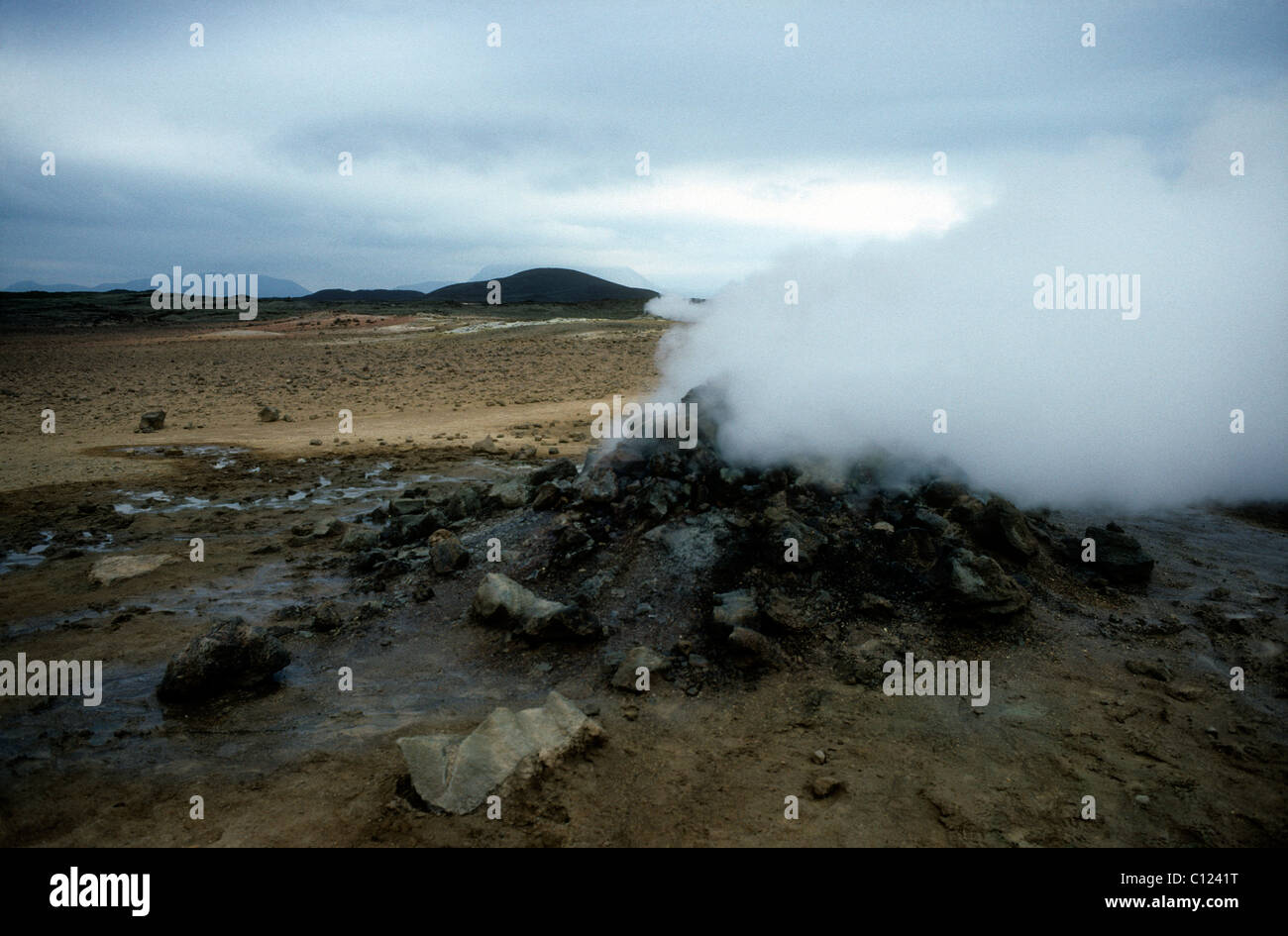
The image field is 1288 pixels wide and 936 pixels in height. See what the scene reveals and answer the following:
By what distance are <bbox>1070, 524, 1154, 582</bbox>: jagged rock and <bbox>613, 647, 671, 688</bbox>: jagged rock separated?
4094mm

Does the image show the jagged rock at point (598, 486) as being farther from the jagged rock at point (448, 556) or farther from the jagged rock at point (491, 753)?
the jagged rock at point (491, 753)

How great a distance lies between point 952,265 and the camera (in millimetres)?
8320

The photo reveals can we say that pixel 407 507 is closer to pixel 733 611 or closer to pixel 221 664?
pixel 221 664

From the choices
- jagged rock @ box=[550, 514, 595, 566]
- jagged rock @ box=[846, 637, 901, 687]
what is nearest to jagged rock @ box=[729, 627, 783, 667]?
jagged rock @ box=[846, 637, 901, 687]

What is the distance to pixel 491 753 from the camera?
3762 mm

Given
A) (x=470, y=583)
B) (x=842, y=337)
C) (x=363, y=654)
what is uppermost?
(x=842, y=337)

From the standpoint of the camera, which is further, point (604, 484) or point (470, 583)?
point (604, 484)

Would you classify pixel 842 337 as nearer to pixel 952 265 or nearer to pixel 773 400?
pixel 773 400

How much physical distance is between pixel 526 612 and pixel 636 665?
1187mm

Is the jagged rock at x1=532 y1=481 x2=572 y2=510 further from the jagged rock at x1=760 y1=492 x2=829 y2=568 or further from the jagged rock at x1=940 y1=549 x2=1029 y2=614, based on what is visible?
the jagged rock at x1=940 y1=549 x2=1029 y2=614

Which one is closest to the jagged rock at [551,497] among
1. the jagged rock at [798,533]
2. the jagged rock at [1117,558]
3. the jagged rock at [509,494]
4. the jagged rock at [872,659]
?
the jagged rock at [509,494]

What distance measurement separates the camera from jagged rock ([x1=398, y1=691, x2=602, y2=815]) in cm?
363
